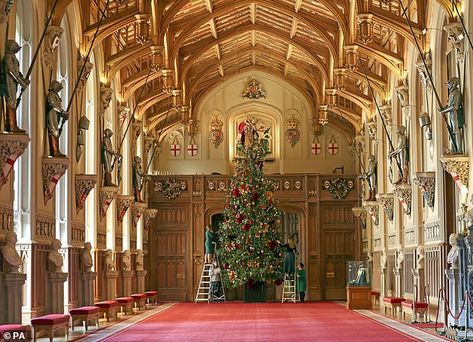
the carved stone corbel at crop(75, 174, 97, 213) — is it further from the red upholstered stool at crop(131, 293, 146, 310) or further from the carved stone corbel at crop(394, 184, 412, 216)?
the carved stone corbel at crop(394, 184, 412, 216)

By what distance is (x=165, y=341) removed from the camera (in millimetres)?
16547

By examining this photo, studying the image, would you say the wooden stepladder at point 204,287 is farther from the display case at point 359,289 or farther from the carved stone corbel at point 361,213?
the display case at point 359,289

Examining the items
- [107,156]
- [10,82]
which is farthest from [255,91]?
[10,82]

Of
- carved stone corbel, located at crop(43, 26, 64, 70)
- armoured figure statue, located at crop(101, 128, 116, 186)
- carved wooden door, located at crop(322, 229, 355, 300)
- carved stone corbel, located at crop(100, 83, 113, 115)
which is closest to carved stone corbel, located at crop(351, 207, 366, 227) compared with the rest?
carved wooden door, located at crop(322, 229, 355, 300)

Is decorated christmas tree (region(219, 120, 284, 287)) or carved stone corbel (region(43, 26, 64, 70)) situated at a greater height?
carved stone corbel (region(43, 26, 64, 70))

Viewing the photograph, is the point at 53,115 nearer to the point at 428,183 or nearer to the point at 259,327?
the point at 259,327

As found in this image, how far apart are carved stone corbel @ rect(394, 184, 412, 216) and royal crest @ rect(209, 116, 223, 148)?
13027 mm

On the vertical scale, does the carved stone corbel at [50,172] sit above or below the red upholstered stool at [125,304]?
above

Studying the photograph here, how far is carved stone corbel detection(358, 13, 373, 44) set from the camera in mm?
23031

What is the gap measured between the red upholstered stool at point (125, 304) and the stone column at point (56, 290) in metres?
5.58

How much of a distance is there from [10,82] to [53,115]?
4260 mm

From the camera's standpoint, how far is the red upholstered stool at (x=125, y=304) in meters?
25.4

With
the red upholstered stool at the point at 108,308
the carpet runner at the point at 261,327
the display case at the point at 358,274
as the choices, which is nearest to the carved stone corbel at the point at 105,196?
the red upholstered stool at the point at 108,308

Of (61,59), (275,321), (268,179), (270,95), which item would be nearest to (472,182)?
(275,321)
